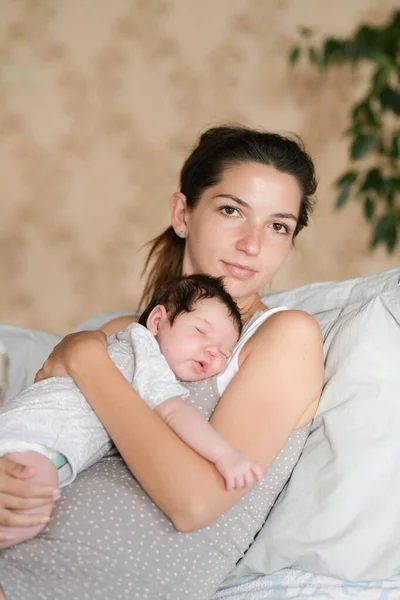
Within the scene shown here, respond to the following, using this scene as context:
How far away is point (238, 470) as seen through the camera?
1.18 m

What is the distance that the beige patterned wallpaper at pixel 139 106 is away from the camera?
10.9ft

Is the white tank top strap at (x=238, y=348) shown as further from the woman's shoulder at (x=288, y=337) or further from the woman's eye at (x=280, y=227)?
the woman's eye at (x=280, y=227)

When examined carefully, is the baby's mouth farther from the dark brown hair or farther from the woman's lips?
the dark brown hair

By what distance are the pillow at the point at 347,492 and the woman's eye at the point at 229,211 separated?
1.36 feet

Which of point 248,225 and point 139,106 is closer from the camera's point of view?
point 248,225

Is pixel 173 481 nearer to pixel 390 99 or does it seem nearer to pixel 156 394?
pixel 156 394

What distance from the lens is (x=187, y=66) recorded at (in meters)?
3.35

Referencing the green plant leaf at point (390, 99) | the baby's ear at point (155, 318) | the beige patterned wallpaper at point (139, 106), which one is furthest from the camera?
the beige patterned wallpaper at point (139, 106)

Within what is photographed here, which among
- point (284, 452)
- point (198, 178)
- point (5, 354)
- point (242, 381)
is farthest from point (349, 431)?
point (5, 354)

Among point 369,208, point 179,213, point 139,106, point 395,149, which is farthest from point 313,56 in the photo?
point 179,213

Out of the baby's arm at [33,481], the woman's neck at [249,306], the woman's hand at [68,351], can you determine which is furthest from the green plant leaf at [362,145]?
the baby's arm at [33,481]

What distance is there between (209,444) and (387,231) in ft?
7.09

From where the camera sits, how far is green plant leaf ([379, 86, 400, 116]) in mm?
3088

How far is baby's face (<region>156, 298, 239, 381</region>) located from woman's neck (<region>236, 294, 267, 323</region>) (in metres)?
0.27
